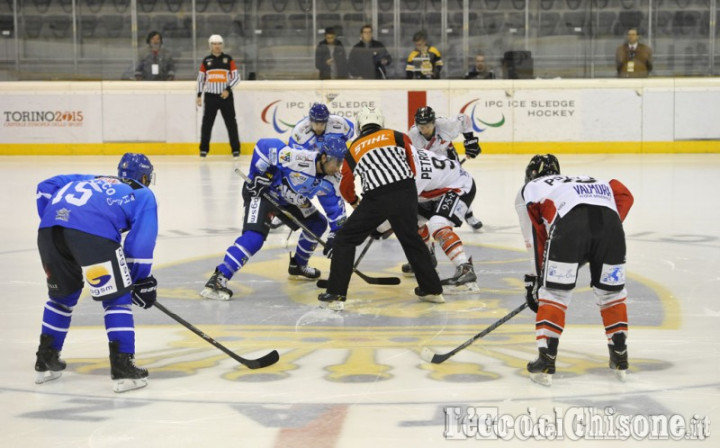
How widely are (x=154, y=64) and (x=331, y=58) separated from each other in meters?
2.41

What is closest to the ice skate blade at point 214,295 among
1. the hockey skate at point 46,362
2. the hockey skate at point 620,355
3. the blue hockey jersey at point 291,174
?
the blue hockey jersey at point 291,174

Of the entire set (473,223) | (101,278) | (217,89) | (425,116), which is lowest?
(473,223)

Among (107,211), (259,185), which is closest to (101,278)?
(107,211)

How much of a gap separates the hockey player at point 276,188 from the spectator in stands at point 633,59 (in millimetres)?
8683

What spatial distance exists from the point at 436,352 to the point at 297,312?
1.15 m

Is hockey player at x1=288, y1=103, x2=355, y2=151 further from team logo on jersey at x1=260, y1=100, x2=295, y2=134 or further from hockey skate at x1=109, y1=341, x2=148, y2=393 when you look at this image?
team logo on jersey at x1=260, y1=100, x2=295, y2=134

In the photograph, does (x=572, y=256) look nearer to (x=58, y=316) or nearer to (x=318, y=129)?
(x=58, y=316)

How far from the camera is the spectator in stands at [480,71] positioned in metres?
14.3

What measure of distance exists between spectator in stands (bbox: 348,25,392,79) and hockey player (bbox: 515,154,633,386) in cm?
1018

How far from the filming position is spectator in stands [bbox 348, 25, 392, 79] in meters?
14.3

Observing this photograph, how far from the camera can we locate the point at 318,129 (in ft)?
23.0

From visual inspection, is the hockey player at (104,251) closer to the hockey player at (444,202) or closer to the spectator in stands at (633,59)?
the hockey player at (444,202)

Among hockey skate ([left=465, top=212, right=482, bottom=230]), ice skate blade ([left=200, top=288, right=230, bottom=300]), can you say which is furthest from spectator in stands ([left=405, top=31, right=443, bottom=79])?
ice skate blade ([left=200, top=288, right=230, bottom=300])

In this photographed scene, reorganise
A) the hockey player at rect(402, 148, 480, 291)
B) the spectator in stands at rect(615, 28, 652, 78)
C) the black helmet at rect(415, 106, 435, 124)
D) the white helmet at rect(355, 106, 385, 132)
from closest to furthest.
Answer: the white helmet at rect(355, 106, 385, 132) → the hockey player at rect(402, 148, 480, 291) → the black helmet at rect(415, 106, 435, 124) → the spectator in stands at rect(615, 28, 652, 78)
